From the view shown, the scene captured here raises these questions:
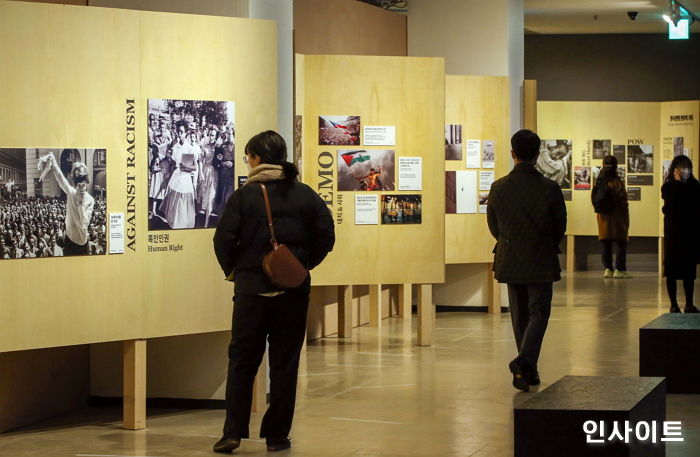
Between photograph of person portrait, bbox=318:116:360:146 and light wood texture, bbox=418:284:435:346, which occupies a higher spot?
photograph of person portrait, bbox=318:116:360:146

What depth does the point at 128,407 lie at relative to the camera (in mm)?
7367

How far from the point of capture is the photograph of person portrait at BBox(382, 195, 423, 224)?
36.4 ft

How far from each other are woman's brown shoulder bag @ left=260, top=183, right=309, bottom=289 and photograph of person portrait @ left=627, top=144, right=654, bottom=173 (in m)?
16.0

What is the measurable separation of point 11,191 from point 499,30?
28.5 ft

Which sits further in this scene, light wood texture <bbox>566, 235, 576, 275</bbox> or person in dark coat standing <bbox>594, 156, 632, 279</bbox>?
light wood texture <bbox>566, 235, 576, 275</bbox>

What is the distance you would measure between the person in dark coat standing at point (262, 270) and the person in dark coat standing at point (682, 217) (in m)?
6.88

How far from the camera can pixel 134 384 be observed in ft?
24.0

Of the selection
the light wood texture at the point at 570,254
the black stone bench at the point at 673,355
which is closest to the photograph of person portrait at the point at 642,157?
the light wood texture at the point at 570,254

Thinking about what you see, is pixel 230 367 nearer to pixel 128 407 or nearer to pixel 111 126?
pixel 128 407

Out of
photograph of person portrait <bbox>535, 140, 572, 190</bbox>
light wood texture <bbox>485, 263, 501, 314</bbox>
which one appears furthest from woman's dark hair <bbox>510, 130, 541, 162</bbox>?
photograph of person portrait <bbox>535, 140, 572, 190</bbox>

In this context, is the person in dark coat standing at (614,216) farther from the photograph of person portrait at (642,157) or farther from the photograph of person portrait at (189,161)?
the photograph of person portrait at (189,161)

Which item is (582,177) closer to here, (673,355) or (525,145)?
(673,355)

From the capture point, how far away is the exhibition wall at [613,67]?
22.7 m

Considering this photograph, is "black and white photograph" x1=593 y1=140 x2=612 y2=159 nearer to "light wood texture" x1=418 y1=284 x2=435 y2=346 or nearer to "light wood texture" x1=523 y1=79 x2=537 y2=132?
"light wood texture" x1=523 y1=79 x2=537 y2=132
